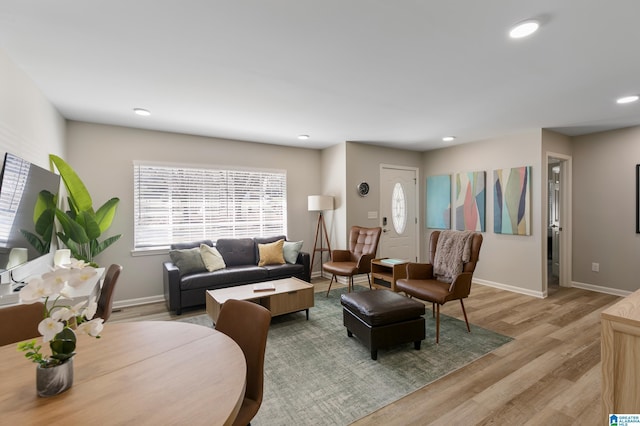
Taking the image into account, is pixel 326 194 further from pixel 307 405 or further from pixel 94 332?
pixel 94 332

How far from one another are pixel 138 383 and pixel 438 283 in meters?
2.96

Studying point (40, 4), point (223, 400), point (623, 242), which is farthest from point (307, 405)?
point (623, 242)

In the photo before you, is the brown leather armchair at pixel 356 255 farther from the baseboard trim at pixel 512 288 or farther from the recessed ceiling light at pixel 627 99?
the recessed ceiling light at pixel 627 99

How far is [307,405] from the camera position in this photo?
1965 mm

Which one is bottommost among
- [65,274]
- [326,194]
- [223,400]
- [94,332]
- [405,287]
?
[405,287]

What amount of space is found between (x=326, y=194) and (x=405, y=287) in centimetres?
265

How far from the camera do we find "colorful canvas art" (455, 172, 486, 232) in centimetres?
488

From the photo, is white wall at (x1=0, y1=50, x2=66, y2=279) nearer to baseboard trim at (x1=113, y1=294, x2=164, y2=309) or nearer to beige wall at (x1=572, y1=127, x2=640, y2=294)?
baseboard trim at (x1=113, y1=294, x2=164, y2=309)

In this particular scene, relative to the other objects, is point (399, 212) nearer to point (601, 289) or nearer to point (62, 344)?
point (601, 289)

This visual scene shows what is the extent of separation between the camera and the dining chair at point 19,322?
1.49 meters

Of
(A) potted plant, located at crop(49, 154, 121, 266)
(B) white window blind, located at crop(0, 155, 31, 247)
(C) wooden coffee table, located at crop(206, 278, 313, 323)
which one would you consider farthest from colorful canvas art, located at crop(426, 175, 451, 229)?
(B) white window blind, located at crop(0, 155, 31, 247)

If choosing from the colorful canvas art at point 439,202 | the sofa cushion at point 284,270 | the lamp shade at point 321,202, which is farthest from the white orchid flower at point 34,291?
the colorful canvas art at point 439,202

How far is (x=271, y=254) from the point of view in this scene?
4512 mm

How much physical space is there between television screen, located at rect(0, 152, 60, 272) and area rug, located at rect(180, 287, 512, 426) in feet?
6.60
